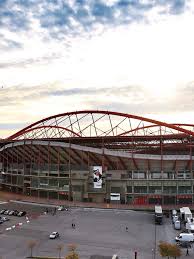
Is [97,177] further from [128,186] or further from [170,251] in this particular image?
[170,251]

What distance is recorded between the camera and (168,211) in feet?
235

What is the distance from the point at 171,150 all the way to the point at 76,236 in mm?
44106

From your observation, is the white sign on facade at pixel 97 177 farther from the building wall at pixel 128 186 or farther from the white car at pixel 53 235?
the white car at pixel 53 235

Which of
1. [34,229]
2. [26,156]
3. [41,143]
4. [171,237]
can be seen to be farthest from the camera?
[26,156]

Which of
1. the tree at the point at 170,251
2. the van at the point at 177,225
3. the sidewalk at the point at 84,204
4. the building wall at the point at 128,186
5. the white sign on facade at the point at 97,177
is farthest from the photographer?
the white sign on facade at the point at 97,177

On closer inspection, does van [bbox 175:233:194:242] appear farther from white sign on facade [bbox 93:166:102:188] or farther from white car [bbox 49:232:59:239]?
white sign on facade [bbox 93:166:102:188]

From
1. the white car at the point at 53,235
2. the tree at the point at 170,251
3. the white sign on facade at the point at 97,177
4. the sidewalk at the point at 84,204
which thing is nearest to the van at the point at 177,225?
the tree at the point at 170,251

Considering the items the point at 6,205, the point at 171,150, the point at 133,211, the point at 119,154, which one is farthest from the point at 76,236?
the point at 171,150

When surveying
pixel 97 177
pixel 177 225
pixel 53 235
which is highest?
pixel 97 177

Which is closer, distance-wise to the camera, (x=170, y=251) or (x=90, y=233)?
(x=170, y=251)

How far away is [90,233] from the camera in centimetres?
5450

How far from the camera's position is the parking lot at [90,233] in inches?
1764

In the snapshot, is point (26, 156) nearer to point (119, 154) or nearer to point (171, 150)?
Result: point (119, 154)

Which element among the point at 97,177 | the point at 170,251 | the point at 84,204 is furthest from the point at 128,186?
the point at 170,251
